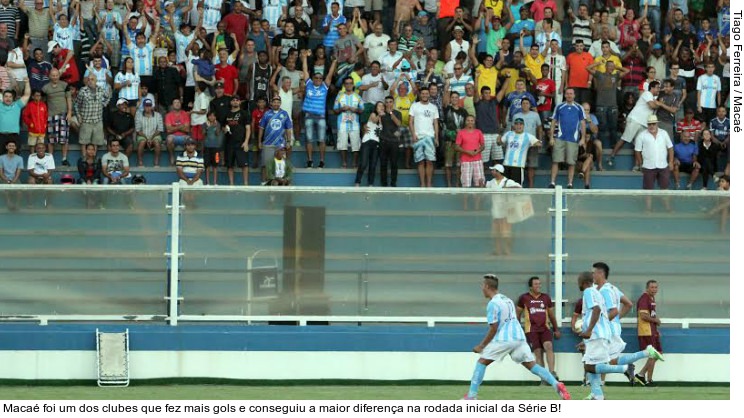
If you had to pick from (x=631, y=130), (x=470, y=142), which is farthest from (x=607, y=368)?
(x=631, y=130)

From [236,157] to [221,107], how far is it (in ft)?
3.08

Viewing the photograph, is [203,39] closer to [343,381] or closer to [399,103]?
[399,103]

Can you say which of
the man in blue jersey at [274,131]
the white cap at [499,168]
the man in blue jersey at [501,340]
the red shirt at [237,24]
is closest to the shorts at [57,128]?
the man in blue jersey at [274,131]

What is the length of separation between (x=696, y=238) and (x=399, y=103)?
727cm

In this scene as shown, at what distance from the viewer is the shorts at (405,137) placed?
2786 centimetres

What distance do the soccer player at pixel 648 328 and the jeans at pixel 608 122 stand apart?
7.20m

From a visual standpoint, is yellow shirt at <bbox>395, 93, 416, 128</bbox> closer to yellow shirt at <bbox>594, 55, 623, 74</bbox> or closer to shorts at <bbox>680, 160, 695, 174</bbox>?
yellow shirt at <bbox>594, 55, 623, 74</bbox>

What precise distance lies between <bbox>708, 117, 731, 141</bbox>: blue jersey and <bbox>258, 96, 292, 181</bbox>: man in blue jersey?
291 inches

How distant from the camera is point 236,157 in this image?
27.8 metres

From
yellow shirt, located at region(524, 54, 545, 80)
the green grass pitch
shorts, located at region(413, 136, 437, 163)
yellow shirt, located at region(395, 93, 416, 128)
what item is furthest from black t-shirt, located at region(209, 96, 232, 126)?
the green grass pitch

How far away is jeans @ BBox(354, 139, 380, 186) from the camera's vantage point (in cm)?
2764

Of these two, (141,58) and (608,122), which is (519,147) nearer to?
(608,122)

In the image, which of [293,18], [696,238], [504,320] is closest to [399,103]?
[293,18]

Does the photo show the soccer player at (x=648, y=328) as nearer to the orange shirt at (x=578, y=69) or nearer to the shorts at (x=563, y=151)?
the shorts at (x=563, y=151)
